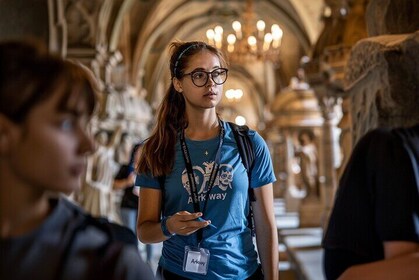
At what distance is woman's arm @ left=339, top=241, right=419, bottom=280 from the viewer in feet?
4.04

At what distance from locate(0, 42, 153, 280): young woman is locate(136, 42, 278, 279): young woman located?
1168 millimetres

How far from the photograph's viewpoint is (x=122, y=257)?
100 centimetres

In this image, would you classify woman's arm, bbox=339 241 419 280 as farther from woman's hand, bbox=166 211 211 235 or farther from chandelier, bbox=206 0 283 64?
chandelier, bbox=206 0 283 64

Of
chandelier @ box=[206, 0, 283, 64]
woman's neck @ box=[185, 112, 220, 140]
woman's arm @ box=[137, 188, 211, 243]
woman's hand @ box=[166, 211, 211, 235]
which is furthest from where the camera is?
chandelier @ box=[206, 0, 283, 64]

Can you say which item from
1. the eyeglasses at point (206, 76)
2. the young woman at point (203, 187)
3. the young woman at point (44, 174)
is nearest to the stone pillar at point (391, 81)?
the young woman at point (203, 187)

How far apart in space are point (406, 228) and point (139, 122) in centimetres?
1652

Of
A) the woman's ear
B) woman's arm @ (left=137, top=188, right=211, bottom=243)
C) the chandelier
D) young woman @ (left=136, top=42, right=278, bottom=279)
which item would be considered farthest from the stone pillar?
the chandelier

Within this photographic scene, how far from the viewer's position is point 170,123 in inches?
98.3

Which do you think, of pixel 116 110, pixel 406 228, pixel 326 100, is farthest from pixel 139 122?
pixel 406 228

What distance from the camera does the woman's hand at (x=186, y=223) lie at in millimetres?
2094

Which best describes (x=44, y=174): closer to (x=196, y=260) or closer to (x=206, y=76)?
→ (x=196, y=260)

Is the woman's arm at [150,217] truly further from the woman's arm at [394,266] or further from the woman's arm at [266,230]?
the woman's arm at [394,266]

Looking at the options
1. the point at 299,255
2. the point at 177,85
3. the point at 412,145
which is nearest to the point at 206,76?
the point at 177,85

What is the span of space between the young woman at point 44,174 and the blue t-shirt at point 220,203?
1.24 meters
